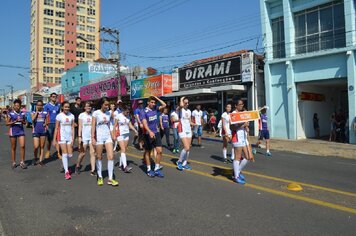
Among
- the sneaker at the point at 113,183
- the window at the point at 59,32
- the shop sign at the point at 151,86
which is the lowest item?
the sneaker at the point at 113,183

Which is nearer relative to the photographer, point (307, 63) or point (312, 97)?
point (307, 63)

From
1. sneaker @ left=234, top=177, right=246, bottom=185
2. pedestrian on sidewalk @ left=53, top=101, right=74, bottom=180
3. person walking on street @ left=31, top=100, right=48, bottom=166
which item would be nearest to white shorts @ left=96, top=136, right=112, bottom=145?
pedestrian on sidewalk @ left=53, top=101, right=74, bottom=180

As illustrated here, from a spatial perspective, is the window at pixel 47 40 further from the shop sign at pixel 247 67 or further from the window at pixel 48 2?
the shop sign at pixel 247 67

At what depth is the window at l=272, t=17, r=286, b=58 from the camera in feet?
65.7

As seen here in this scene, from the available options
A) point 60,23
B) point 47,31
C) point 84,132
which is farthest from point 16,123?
point 60,23

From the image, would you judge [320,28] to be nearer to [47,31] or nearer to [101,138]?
[101,138]

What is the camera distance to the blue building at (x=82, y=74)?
151 feet

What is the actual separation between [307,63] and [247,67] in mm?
3658

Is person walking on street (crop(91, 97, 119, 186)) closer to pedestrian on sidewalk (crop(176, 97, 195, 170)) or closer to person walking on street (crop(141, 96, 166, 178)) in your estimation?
person walking on street (crop(141, 96, 166, 178))

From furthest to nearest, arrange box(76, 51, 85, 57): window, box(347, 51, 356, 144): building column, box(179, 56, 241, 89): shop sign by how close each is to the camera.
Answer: box(76, 51, 85, 57): window < box(179, 56, 241, 89): shop sign < box(347, 51, 356, 144): building column

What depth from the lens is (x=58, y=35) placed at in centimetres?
9769

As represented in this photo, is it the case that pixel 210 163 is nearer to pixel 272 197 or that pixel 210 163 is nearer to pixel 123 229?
pixel 272 197

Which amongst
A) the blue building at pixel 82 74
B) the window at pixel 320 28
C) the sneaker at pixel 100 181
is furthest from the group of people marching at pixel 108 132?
the blue building at pixel 82 74

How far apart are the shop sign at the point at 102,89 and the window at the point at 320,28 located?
59.8 ft
